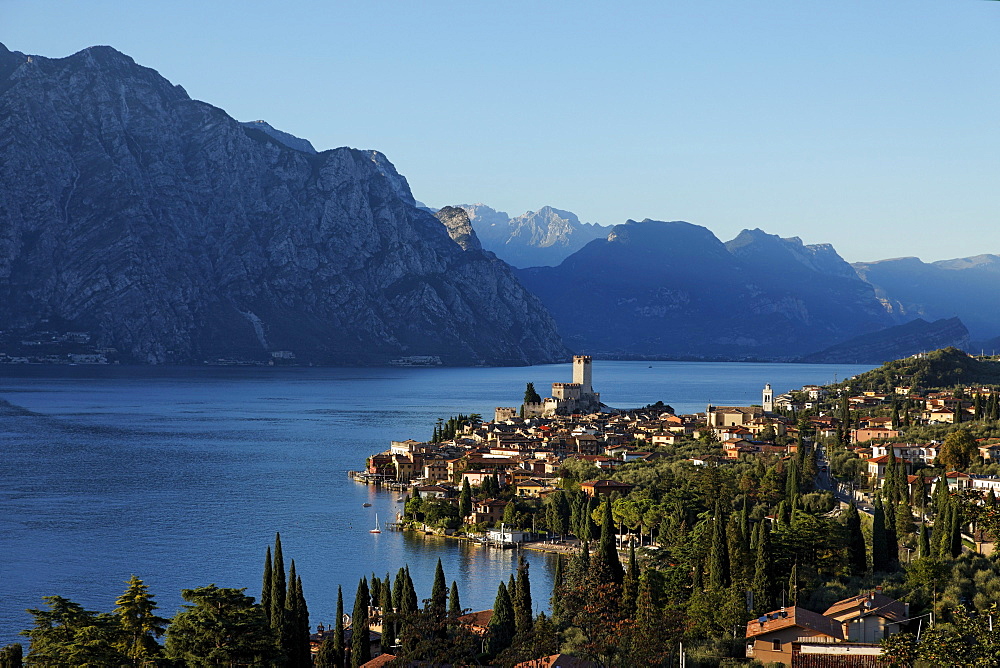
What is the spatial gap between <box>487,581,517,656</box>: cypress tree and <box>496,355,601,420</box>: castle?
5286 cm

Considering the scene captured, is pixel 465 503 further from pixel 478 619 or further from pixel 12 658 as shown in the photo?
pixel 12 658

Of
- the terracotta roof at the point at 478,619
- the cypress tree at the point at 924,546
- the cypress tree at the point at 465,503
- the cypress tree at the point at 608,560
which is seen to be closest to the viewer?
the terracotta roof at the point at 478,619

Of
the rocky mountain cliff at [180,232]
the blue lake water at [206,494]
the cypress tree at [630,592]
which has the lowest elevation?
the blue lake water at [206,494]

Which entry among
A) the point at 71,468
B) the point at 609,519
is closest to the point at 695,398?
the point at 71,468

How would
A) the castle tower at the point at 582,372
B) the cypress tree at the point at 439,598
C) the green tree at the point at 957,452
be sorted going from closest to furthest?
the cypress tree at the point at 439,598 < the green tree at the point at 957,452 < the castle tower at the point at 582,372

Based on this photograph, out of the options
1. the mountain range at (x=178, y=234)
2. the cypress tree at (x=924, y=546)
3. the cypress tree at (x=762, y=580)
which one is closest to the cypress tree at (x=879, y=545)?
the cypress tree at (x=924, y=546)

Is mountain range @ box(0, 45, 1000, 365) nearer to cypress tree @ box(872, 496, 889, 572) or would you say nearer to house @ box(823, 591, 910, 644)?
cypress tree @ box(872, 496, 889, 572)

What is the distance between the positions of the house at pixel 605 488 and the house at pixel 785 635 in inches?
859

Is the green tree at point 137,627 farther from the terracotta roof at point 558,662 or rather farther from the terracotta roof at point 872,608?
the terracotta roof at point 872,608

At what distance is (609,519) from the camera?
2994 centimetres

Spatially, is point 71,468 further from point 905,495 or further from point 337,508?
point 905,495

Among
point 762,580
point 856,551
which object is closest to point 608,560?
point 762,580

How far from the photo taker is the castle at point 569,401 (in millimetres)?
79625

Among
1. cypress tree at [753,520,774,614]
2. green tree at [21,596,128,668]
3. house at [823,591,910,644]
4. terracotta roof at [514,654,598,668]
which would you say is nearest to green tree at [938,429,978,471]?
cypress tree at [753,520,774,614]
